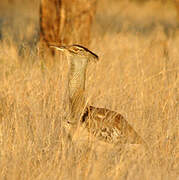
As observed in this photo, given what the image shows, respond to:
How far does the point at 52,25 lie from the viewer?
7254 millimetres

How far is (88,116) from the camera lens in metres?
4.03

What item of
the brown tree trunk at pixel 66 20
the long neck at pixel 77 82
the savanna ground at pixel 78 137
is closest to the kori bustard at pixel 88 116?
the long neck at pixel 77 82

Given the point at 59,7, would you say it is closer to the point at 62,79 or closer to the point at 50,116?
the point at 62,79

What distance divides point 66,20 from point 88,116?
335 cm

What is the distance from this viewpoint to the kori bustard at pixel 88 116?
157 inches

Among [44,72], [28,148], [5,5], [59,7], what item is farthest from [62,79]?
[5,5]

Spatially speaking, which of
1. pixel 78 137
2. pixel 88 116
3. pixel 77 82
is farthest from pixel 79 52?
pixel 78 137

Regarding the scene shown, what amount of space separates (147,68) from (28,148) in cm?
315

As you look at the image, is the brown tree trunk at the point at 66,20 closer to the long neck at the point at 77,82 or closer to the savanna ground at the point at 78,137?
the savanna ground at the point at 78,137

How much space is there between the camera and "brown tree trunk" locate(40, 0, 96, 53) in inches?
277

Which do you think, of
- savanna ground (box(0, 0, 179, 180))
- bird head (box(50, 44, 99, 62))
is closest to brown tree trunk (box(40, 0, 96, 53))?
savanna ground (box(0, 0, 179, 180))

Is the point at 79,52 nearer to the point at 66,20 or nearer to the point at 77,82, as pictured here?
the point at 77,82

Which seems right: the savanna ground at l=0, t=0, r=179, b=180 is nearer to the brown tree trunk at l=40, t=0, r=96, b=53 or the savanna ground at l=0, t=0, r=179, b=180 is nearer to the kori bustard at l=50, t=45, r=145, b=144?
the kori bustard at l=50, t=45, r=145, b=144

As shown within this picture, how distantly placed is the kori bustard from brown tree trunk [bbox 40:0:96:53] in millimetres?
2747
